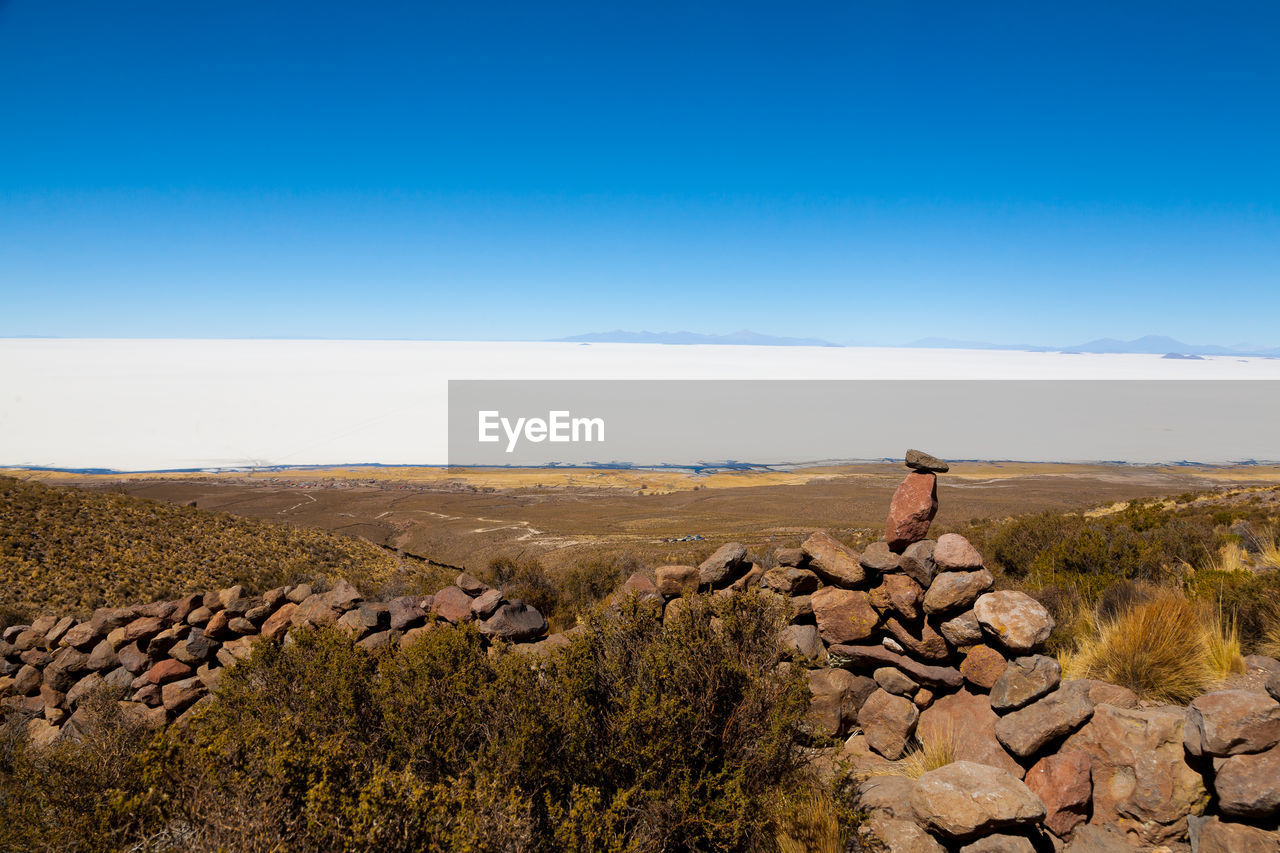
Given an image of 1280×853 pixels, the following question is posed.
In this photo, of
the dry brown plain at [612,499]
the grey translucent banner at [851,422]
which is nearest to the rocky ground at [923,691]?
the dry brown plain at [612,499]

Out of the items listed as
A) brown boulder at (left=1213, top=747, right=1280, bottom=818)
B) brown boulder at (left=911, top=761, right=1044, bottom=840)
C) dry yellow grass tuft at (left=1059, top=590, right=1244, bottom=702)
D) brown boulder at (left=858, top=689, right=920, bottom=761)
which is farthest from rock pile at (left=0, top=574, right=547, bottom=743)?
brown boulder at (left=1213, top=747, right=1280, bottom=818)

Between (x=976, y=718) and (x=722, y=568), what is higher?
(x=722, y=568)

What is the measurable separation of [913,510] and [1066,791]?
8.58 feet

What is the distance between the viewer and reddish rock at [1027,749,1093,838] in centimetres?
404

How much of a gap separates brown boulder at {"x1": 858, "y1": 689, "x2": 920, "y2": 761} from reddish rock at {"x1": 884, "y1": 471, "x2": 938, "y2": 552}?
159 centimetres

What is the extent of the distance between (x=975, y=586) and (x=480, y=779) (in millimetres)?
4156

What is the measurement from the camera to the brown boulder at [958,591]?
17.1ft

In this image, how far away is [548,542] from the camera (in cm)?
3116

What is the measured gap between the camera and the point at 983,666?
504 cm

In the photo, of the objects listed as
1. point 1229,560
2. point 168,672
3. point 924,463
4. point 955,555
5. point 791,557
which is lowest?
point 168,672

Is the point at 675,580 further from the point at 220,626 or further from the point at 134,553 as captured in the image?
the point at 134,553

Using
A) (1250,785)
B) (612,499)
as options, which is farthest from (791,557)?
(612,499)

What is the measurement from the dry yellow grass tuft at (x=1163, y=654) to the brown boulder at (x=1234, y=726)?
3.05 feet

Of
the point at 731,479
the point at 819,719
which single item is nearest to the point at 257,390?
the point at 731,479
